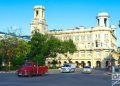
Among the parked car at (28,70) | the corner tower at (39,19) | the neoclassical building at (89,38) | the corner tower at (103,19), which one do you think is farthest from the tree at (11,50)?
the corner tower at (103,19)

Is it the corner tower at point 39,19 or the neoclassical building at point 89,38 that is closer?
the neoclassical building at point 89,38

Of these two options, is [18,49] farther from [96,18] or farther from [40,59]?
[96,18]

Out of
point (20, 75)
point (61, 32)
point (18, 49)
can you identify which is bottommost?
point (20, 75)

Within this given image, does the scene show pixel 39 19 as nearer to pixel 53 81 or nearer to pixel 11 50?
pixel 11 50

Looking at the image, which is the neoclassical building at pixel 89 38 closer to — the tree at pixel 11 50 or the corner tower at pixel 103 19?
the corner tower at pixel 103 19

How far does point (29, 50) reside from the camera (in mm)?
91625

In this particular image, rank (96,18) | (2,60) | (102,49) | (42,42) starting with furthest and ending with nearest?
(96,18), (102,49), (42,42), (2,60)

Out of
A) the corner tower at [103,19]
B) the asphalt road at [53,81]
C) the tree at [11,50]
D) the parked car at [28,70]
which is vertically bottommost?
the asphalt road at [53,81]

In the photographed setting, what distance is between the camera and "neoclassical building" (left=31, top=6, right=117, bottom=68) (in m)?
137

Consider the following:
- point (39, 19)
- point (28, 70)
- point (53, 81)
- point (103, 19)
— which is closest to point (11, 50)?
point (28, 70)

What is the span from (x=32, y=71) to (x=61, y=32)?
334ft

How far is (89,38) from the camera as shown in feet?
463

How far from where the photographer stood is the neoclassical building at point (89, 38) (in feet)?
448

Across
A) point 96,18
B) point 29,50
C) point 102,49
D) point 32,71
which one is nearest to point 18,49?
point 29,50
